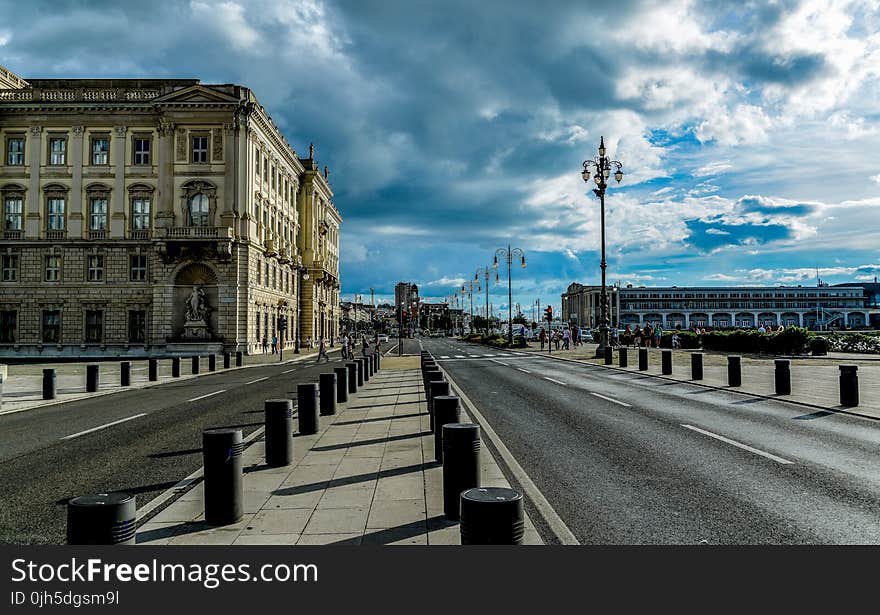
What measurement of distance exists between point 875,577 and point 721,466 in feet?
11.5

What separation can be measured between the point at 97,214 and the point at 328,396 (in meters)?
43.9

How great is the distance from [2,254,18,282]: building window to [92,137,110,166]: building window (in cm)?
965

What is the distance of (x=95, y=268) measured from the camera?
1869 inches

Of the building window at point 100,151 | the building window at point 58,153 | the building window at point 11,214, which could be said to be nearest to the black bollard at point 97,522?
the building window at point 100,151

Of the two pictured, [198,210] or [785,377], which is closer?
[785,377]

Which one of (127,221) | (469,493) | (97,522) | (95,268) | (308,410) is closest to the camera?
(97,522)

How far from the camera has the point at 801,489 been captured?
21.4ft

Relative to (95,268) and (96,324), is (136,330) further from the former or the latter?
(95,268)

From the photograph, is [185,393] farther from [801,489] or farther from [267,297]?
[267,297]

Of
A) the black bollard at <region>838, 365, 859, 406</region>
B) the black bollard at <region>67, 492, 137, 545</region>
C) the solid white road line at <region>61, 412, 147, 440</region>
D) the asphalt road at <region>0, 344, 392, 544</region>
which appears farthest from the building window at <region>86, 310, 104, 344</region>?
the black bollard at <region>67, 492, 137, 545</region>

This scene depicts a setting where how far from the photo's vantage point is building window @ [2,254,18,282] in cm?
4744

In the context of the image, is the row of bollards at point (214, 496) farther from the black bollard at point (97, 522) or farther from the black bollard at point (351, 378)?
the black bollard at point (351, 378)

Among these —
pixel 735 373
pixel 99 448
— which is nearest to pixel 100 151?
pixel 99 448

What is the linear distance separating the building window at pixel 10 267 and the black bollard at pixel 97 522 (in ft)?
174
